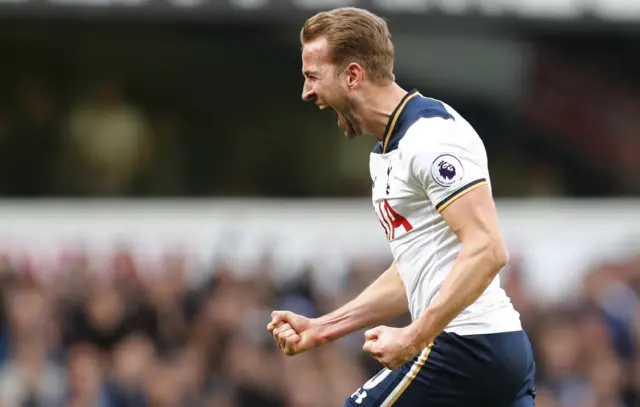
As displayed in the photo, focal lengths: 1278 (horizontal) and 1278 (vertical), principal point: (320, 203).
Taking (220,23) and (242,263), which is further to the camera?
(220,23)

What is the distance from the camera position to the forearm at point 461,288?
15.1 feet

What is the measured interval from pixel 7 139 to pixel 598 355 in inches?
308

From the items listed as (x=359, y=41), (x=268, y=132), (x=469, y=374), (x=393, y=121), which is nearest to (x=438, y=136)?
(x=393, y=121)

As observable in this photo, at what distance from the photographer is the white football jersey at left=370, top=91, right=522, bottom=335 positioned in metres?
4.74

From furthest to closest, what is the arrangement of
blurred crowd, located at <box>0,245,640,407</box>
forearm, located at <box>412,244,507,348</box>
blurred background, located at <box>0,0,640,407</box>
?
blurred background, located at <box>0,0,640,407</box> < blurred crowd, located at <box>0,245,640,407</box> < forearm, located at <box>412,244,507,348</box>

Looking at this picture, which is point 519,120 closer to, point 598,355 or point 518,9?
point 518,9

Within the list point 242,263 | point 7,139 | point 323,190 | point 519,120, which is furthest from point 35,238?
point 519,120

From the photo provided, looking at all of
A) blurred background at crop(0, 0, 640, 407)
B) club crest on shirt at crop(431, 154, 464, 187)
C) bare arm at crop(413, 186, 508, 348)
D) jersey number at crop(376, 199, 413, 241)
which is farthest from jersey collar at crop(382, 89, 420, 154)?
blurred background at crop(0, 0, 640, 407)

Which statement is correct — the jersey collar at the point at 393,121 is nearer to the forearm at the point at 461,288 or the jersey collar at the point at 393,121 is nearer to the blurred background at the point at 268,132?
the forearm at the point at 461,288

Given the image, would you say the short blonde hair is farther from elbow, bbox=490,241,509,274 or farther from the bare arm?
elbow, bbox=490,241,509,274

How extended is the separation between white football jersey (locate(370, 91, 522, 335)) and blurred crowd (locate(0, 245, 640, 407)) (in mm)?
5947

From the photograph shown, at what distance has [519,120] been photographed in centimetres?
1648

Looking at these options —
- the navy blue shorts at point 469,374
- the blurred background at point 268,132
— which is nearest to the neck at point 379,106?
the navy blue shorts at point 469,374

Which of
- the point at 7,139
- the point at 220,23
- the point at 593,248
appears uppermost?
the point at 220,23
